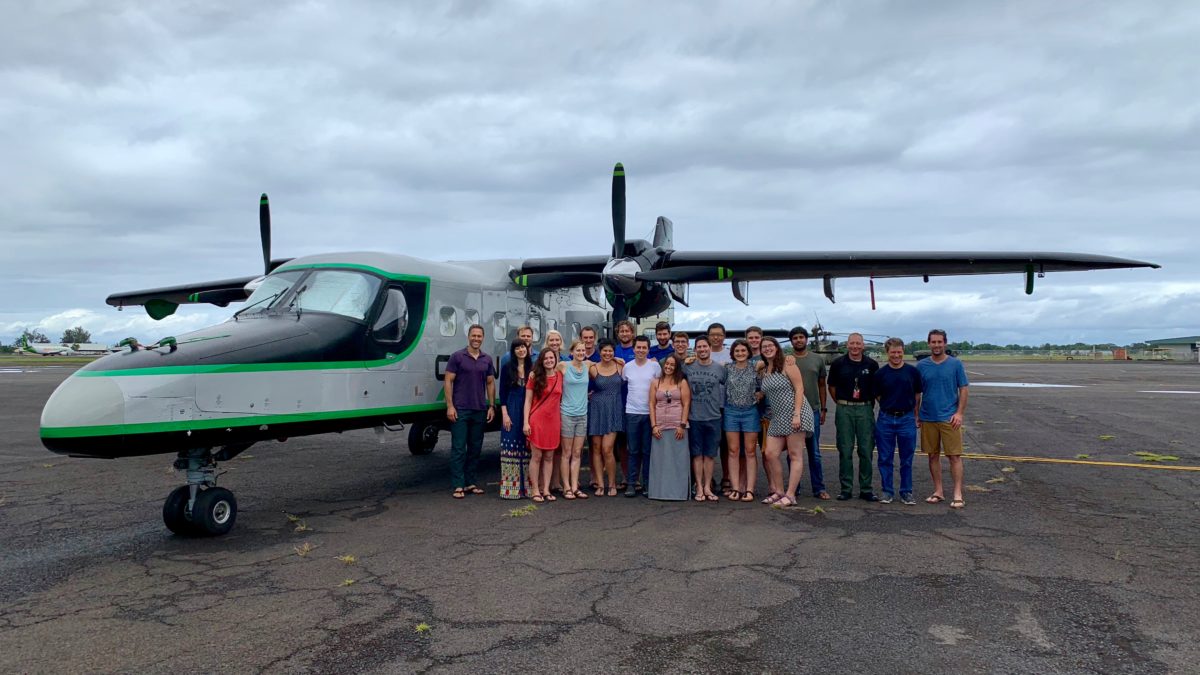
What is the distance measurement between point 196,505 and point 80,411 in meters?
1.30

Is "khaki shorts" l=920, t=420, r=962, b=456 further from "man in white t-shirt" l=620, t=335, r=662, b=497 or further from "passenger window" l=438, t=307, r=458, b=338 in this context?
"passenger window" l=438, t=307, r=458, b=338

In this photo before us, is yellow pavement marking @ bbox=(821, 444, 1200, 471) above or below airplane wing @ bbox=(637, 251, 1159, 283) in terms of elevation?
below

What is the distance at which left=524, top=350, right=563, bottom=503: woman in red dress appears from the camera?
7.96 m

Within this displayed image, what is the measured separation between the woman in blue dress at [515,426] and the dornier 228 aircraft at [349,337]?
119 cm

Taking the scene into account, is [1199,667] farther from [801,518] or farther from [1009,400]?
[1009,400]

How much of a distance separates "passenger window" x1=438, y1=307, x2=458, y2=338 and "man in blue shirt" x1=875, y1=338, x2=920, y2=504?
506cm

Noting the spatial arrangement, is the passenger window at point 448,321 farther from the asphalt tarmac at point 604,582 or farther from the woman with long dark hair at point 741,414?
the woman with long dark hair at point 741,414

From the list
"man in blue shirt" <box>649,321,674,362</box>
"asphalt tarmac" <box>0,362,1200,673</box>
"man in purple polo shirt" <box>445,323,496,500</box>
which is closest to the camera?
"asphalt tarmac" <box>0,362,1200,673</box>

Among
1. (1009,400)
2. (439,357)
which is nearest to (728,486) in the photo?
(439,357)

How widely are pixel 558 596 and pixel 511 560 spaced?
950 millimetres

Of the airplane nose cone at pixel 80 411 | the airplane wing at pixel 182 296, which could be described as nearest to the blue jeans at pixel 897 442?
the airplane nose cone at pixel 80 411

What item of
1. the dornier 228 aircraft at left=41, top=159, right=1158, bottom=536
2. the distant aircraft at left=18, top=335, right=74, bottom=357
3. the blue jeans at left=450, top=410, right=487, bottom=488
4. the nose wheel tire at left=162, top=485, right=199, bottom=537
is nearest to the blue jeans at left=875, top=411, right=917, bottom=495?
the dornier 228 aircraft at left=41, top=159, right=1158, bottom=536

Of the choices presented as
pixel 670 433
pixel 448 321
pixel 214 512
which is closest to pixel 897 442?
pixel 670 433

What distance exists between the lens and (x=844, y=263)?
11.9 m
